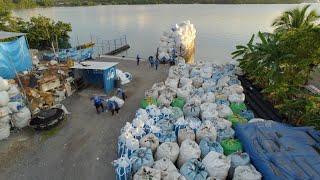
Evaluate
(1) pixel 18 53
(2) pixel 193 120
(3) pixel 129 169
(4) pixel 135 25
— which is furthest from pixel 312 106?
(4) pixel 135 25

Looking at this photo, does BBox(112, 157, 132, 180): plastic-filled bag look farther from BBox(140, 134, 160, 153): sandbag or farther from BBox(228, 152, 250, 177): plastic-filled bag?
BBox(228, 152, 250, 177): plastic-filled bag

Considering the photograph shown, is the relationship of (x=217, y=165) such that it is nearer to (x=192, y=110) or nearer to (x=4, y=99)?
(x=192, y=110)

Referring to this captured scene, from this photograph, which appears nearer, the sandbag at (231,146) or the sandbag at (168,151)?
the sandbag at (168,151)

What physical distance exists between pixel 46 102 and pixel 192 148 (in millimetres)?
8405

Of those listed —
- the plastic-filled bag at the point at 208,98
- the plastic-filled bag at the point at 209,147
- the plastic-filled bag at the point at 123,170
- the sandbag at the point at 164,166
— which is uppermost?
the plastic-filled bag at the point at 208,98

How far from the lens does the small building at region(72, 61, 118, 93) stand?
1620cm

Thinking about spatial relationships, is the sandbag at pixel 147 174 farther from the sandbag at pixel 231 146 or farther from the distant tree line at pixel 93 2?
the distant tree line at pixel 93 2

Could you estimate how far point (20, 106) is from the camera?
1299cm

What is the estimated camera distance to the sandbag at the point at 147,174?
26.0 feet

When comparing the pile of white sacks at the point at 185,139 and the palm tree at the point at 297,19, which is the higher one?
the palm tree at the point at 297,19

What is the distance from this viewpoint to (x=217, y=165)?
8539 millimetres

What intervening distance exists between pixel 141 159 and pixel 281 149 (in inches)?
162

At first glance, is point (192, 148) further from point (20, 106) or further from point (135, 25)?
point (135, 25)

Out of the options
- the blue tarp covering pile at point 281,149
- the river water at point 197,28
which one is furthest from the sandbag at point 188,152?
the river water at point 197,28
